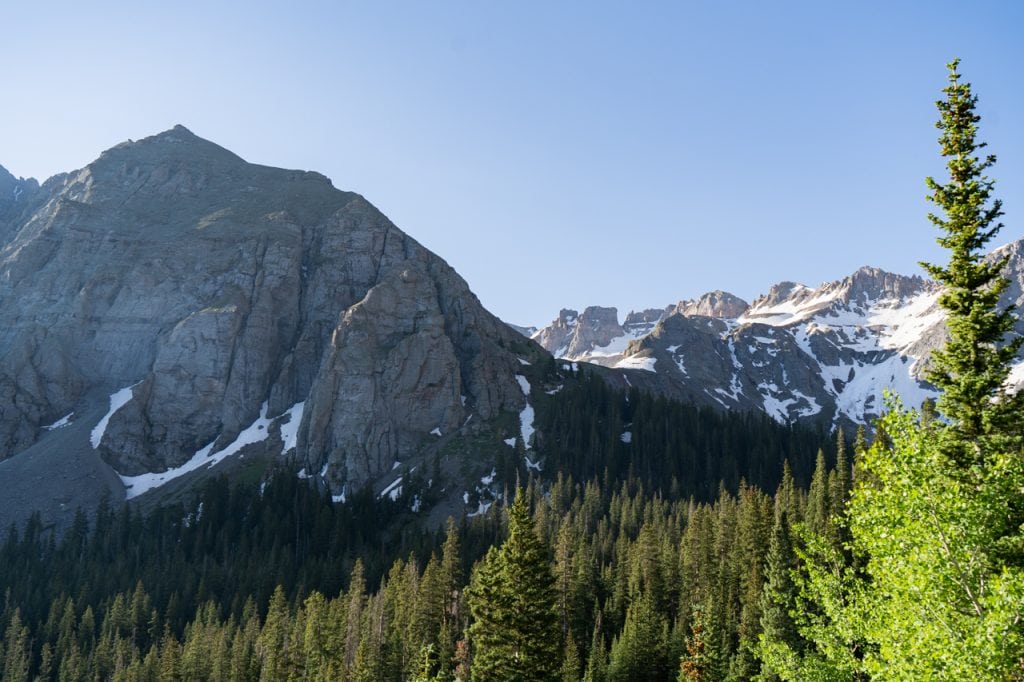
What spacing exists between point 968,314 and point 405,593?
79494 millimetres

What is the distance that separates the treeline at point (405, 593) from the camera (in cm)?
6781

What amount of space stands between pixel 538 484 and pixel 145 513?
90.8 meters

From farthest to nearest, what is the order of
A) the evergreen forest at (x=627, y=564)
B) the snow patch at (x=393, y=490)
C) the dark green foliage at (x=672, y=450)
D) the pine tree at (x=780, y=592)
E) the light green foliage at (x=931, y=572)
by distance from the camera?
the dark green foliage at (x=672, y=450), the snow patch at (x=393, y=490), the pine tree at (x=780, y=592), the evergreen forest at (x=627, y=564), the light green foliage at (x=931, y=572)

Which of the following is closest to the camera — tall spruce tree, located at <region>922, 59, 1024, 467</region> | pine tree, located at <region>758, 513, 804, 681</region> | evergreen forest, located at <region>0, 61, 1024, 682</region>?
evergreen forest, located at <region>0, 61, 1024, 682</region>

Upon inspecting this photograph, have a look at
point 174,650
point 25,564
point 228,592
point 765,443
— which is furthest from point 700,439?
point 25,564

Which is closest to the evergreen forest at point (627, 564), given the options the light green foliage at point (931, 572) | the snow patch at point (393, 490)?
the light green foliage at point (931, 572)

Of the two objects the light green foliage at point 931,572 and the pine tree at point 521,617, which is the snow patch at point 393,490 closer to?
the pine tree at point 521,617

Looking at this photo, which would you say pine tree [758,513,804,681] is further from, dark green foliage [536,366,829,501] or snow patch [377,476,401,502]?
snow patch [377,476,401,502]

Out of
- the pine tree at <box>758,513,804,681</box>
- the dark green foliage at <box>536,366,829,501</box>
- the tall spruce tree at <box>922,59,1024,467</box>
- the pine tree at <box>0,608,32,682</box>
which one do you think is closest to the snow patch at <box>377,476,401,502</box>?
the dark green foliage at <box>536,366,829,501</box>

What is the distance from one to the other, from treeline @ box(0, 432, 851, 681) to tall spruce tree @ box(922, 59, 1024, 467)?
20.6 metres

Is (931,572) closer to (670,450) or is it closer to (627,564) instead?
(627,564)

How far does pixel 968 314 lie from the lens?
26.8 meters

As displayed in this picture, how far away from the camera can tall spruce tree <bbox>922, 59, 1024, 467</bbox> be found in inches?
1015

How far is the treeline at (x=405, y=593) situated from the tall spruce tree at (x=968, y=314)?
67.6 feet
